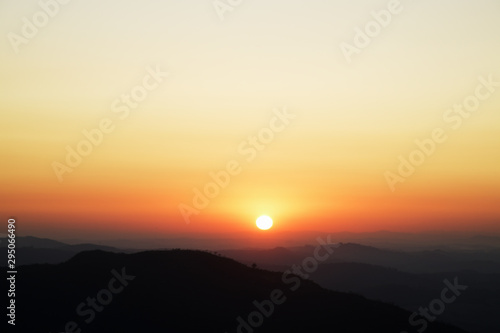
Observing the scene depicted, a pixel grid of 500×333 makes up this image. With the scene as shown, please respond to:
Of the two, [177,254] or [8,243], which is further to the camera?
[177,254]

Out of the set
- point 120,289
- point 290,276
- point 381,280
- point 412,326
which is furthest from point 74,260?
point 381,280

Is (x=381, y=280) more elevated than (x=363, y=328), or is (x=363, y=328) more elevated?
(x=381, y=280)

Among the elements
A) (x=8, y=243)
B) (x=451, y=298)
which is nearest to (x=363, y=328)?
(x=8, y=243)

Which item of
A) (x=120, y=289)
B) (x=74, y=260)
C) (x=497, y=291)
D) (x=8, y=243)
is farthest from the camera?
(x=497, y=291)

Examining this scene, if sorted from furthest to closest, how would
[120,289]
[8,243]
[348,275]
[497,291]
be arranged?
[348,275]
[497,291]
[120,289]
[8,243]

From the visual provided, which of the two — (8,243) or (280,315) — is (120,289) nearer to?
(8,243)

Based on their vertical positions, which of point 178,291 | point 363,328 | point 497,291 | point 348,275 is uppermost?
point 348,275

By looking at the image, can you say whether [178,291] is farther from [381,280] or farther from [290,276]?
[381,280]
